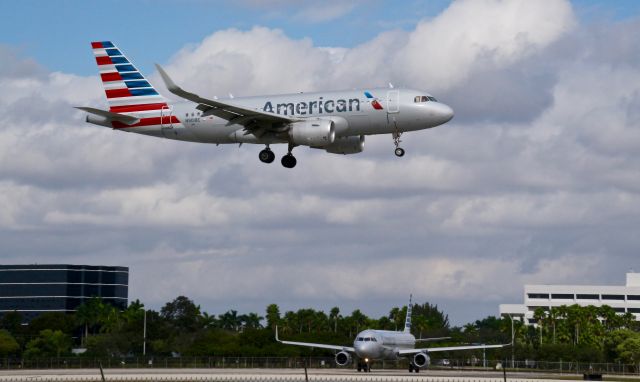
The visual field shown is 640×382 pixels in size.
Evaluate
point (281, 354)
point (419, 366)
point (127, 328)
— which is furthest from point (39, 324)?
point (419, 366)

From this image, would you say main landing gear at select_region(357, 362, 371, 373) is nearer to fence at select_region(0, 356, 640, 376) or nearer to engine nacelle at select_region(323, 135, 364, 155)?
fence at select_region(0, 356, 640, 376)

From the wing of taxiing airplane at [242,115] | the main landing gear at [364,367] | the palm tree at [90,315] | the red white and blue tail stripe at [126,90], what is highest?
the red white and blue tail stripe at [126,90]

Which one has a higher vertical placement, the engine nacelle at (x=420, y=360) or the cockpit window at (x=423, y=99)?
the cockpit window at (x=423, y=99)

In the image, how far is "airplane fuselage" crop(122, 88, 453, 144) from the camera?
69.1 metres

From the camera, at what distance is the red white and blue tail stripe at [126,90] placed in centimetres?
7556

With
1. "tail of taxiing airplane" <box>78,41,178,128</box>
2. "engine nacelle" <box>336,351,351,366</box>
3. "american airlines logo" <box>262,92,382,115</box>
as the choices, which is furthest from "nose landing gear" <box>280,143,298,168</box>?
"engine nacelle" <box>336,351,351,366</box>

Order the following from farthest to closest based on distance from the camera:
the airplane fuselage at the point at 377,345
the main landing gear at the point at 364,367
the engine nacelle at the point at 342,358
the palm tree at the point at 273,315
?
the palm tree at the point at 273,315 < the engine nacelle at the point at 342,358 < the airplane fuselage at the point at 377,345 < the main landing gear at the point at 364,367

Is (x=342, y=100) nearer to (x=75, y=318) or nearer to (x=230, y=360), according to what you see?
(x=230, y=360)

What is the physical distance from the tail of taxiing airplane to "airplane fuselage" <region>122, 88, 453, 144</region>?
3.74 m

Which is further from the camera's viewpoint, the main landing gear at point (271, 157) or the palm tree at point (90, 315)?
the palm tree at point (90, 315)

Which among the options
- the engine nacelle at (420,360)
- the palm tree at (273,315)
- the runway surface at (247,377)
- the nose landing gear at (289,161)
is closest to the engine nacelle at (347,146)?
the nose landing gear at (289,161)

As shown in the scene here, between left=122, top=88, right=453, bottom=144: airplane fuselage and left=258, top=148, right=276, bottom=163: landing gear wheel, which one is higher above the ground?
left=122, top=88, right=453, bottom=144: airplane fuselage

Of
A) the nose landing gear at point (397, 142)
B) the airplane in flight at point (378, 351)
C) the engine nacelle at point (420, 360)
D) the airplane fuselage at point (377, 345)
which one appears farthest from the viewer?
the airplane fuselage at point (377, 345)

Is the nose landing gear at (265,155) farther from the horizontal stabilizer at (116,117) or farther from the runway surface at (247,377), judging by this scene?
the runway surface at (247,377)
